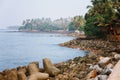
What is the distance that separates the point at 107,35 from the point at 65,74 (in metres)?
43.5

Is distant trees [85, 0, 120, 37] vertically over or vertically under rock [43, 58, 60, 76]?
over

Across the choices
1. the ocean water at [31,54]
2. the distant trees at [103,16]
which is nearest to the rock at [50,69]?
the ocean water at [31,54]

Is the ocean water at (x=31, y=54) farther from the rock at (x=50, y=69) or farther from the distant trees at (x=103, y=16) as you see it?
the rock at (x=50, y=69)

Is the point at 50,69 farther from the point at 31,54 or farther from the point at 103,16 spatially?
the point at 103,16

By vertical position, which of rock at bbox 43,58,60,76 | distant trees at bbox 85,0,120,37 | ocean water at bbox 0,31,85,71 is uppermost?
distant trees at bbox 85,0,120,37

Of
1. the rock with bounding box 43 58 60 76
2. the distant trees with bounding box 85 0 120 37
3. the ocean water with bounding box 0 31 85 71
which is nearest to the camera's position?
the rock with bounding box 43 58 60 76

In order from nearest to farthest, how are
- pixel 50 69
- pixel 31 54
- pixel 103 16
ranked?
pixel 50 69, pixel 31 54, pixel 103 16

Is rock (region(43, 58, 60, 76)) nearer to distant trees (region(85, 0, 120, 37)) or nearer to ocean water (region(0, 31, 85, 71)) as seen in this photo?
ocean water (region(0, 31, 85, 71))

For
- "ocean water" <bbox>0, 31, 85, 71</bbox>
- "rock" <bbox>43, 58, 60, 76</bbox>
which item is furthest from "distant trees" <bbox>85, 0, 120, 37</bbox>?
"rock" <bbox>43, 58, 60, 76</bbox>

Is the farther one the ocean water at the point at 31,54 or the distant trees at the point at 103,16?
the distant trees at the point at 103,16

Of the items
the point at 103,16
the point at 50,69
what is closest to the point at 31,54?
the point at 103,16

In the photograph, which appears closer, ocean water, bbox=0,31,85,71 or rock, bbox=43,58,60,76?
rock, bbox=43,58,60,76

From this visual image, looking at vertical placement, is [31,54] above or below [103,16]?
below

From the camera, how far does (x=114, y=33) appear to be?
178 ft
